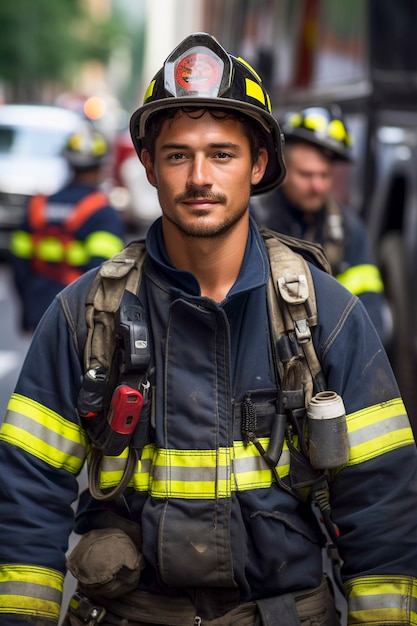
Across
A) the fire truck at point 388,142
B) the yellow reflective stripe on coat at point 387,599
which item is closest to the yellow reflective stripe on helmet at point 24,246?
the fire truck at point 388,142

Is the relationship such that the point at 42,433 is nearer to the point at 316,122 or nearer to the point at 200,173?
the point at 200,173

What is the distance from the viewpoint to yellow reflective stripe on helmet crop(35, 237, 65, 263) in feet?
23.6

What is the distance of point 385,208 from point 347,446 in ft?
18.6

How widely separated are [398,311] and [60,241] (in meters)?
2.34

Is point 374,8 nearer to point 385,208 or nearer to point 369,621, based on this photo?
point 385,208

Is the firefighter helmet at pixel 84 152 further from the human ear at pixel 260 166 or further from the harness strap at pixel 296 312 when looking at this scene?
the harness strap at pixel 296 312

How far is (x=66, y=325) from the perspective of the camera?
2.82m

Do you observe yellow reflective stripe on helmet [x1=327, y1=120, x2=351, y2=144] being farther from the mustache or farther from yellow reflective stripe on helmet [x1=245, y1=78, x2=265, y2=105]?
the mustache

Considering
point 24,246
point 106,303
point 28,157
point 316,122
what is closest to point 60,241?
point 24,246

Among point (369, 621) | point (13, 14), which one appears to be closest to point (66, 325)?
point (369, 621)

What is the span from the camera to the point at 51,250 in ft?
23.7

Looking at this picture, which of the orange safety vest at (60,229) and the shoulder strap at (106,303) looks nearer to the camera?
the shoulder strap at (106,303)

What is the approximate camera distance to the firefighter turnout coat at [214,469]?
106 inches

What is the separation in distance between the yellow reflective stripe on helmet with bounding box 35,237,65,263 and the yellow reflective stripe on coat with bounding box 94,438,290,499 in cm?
455
